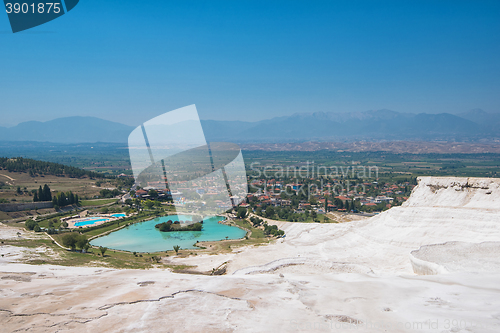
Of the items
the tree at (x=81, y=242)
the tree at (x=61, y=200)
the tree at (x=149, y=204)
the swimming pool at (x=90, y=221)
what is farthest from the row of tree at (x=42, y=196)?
the tree at (x=81, y=242)

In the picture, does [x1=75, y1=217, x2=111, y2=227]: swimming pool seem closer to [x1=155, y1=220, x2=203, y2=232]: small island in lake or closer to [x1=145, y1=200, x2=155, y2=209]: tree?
[x1=145, y1=200, x2=155, y2=209]: tree

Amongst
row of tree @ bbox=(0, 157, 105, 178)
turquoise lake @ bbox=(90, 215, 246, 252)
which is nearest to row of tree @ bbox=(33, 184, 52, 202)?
turquoise lake @ bbox=(90, 215, 246, 252)

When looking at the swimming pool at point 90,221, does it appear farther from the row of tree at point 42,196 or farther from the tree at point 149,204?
the row of tree at point 42,196

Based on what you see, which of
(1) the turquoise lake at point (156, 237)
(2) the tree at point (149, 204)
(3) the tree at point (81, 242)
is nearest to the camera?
(3) the tree at point (81, 242)

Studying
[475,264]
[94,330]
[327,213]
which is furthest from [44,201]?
[475,264]

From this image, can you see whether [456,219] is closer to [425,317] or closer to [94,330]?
[425,317]

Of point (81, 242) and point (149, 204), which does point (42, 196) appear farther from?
point (81, 242)
